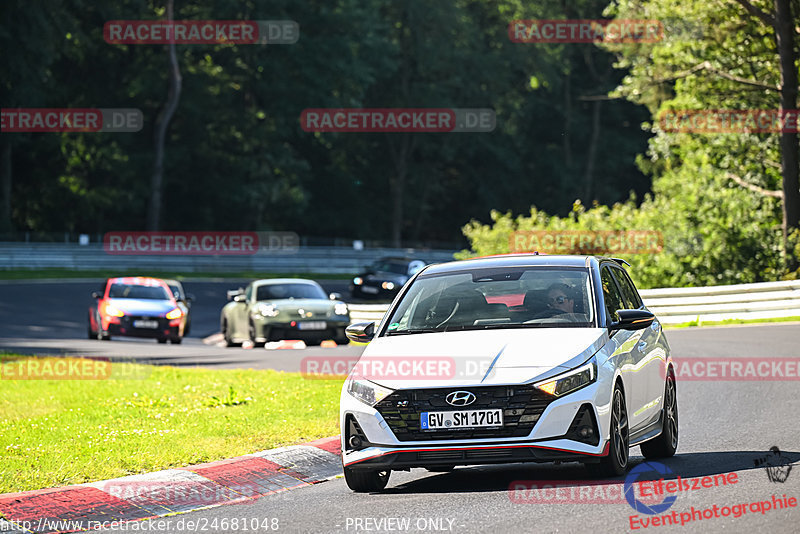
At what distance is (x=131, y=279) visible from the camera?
30219 mm

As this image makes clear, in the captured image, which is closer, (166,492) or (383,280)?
(166,492)

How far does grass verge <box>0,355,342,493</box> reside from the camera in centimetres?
982

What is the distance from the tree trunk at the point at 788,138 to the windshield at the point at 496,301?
24.0 m

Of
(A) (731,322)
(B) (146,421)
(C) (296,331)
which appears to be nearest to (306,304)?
(C) (296,331)

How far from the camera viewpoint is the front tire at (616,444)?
28.5 feet

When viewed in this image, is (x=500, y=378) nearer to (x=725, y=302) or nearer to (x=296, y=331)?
(x=296, y=331)

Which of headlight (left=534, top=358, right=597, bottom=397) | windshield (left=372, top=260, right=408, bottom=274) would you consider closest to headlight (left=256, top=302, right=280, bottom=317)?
headlight (left=534, top=358, right=597, bottom=397)

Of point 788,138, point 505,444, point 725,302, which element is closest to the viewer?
point 505,444

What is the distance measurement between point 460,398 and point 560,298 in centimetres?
150

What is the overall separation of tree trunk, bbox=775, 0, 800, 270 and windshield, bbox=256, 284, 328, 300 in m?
12.5

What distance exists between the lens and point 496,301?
9.65 metres

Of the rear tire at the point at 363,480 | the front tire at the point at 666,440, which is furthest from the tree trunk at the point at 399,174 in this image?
the rear tire at the point at 363,480

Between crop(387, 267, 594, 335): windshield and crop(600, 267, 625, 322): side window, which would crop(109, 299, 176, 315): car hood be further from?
crop(600, 267, 625, 322): side window

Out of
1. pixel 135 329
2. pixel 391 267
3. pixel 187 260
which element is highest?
pixel 187 260
